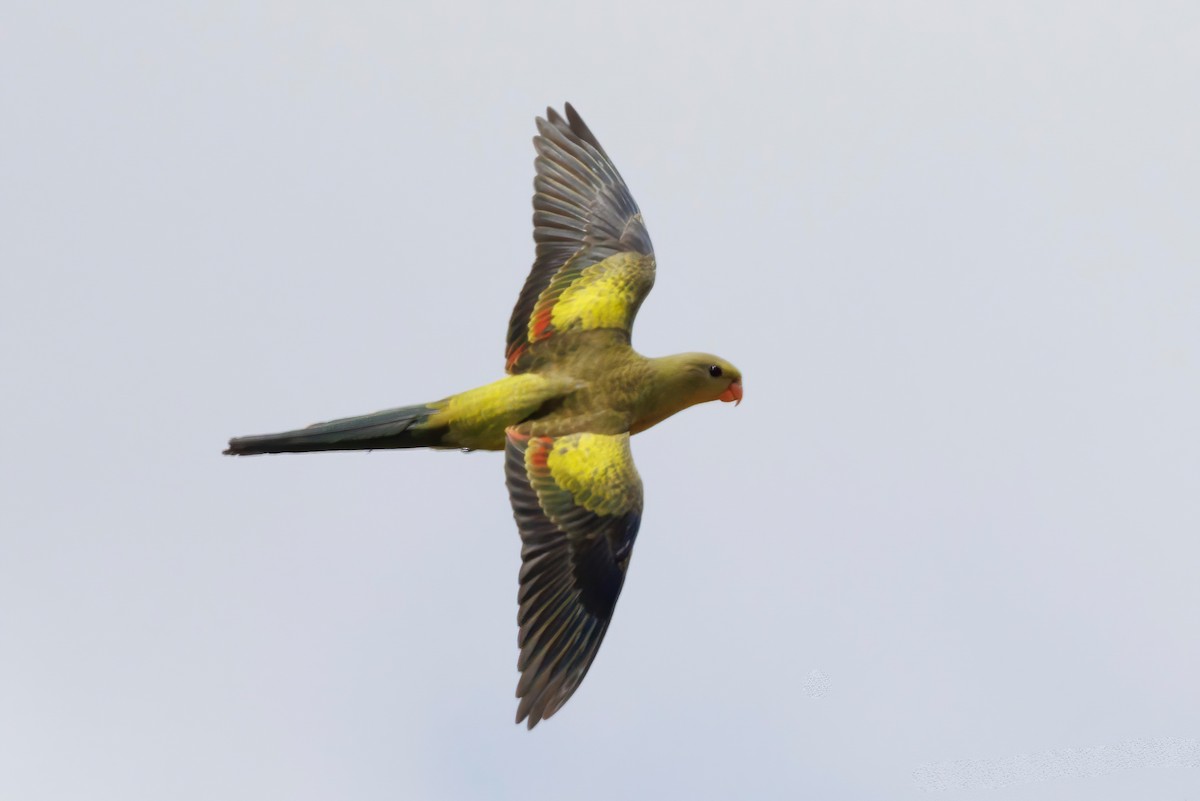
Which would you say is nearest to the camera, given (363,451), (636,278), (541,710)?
(541,710)

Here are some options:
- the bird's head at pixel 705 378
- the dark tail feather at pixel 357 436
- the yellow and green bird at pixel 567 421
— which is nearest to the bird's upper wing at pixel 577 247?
the yellow and green bird at pixel 567 421

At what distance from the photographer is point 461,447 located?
13.6 m

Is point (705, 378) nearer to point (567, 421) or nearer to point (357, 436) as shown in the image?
point (567, 421)

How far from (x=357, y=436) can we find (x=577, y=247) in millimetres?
2899

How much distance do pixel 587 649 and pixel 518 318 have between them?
9.97 ft

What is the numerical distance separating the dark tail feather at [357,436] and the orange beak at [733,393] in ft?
8.01

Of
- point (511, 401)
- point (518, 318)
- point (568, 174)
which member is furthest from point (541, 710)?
point (568, 174)

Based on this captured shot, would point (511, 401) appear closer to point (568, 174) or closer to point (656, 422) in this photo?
point (656, 422)

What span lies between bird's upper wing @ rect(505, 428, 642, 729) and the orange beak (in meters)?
1.50

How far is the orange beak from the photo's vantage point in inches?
567

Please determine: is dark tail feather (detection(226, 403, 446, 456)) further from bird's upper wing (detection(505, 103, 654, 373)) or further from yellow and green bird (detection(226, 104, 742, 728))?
bird's upper wing (detection(505, 103, 654, 373))

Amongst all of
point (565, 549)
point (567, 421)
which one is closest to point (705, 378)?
point (567, 421)

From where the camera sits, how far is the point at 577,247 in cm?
1511

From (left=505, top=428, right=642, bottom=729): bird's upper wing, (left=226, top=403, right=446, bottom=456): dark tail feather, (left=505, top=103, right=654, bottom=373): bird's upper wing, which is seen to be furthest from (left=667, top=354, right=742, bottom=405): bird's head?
(left=226, top=403, right=446, bottom=456): dark tail feather
